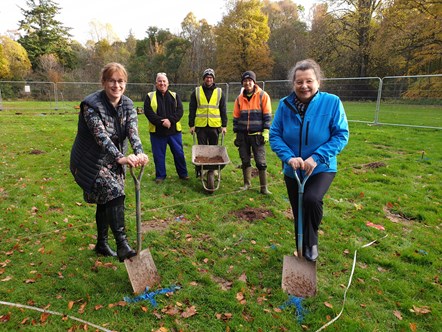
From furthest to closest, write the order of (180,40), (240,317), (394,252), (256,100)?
1. (180,40)
2. (256,100)
3. (394,252)
4. (240,317)

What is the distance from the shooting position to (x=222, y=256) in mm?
3562

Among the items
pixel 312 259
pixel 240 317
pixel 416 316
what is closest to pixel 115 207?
pixel 240 317

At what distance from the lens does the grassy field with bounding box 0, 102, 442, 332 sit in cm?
261

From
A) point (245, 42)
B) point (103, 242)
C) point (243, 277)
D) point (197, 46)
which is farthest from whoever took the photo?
point (197, 46)

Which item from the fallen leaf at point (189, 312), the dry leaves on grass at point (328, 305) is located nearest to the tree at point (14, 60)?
the fallen leaf at point (189, 312)

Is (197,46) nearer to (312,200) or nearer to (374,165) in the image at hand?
(374,165)

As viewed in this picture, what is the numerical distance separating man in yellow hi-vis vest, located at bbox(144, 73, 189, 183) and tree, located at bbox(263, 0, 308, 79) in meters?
29.8

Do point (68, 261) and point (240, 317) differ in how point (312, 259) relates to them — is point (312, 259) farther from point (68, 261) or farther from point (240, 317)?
point (68, 261)

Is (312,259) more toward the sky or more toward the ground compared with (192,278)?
more toward the sky

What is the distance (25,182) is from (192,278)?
13.4 ft

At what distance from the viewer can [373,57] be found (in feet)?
85.3

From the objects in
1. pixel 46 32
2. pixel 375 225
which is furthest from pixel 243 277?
pixel 46 32

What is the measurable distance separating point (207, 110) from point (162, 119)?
2.62 feet

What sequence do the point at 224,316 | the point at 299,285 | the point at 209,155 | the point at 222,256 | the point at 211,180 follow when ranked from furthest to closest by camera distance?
the point at 209,155 < the point at 211,180 < the point at 222,256 < the point at 299,285 < the point at 224,316
